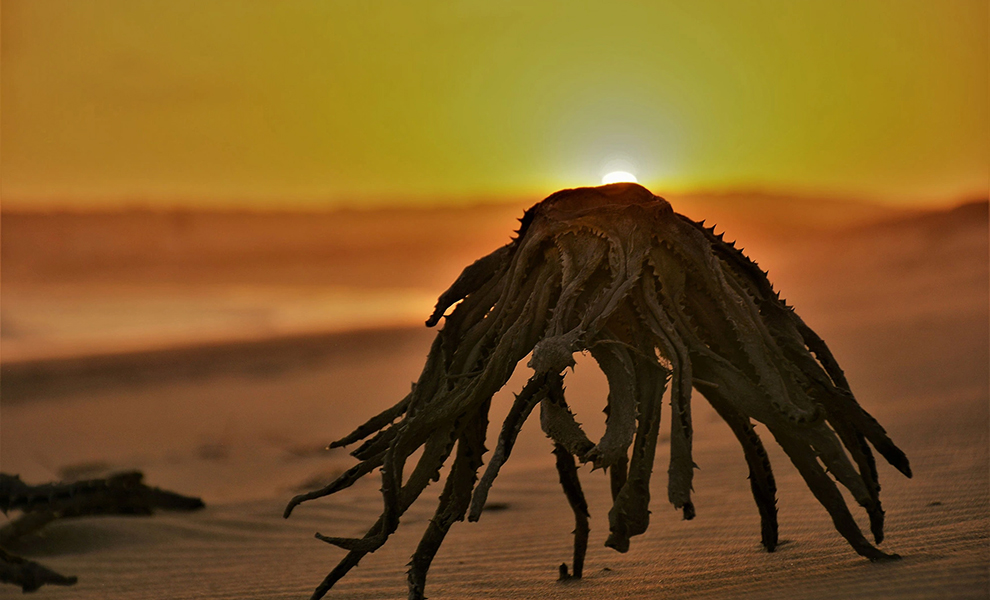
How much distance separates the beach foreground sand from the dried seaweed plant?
69 cm

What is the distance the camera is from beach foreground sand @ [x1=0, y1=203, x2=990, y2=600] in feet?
14.6

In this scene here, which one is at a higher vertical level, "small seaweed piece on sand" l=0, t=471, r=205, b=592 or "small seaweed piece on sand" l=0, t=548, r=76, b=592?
"small seaweed piece on sand" l=0, t=471, r=205, b=592

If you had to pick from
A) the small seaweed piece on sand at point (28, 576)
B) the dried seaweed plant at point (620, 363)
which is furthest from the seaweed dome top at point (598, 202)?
the small seaweed piece on sand at point (28, 576)

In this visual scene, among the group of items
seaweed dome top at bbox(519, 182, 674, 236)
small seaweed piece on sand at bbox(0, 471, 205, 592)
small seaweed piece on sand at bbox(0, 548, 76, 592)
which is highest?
seaweed dome top at bbox(519, 182, 674, 236)

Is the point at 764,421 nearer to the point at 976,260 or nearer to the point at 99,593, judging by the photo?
the point at 99,593

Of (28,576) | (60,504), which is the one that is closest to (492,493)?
(60,504)

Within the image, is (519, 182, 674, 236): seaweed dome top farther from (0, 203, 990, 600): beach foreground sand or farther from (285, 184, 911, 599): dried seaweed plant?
(0, 203, 990, 600): beach foreground sand

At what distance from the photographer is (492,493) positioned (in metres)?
7.95

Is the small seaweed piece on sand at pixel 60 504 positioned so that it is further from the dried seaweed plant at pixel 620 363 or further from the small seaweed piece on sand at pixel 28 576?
the dried seaweed plant at pixel 620 363

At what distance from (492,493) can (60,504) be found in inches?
128

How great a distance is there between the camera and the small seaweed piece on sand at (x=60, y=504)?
4.43 metres

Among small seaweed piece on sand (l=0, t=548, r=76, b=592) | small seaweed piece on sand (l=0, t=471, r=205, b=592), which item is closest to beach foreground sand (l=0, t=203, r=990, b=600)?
small seaweed piece on sand (l=0, t=471, r=205, b=592)

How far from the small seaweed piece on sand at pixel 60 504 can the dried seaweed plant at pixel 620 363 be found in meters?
1.48

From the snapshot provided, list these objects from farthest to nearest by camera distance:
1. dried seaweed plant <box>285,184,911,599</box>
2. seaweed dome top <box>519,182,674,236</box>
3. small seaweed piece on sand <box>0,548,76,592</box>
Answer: small seaweed piece on sand <box>0,548,76,592</box> < seaweed dome top <box>519,182,674,236</box> < dried seaweed plant <box>285,184,911,599</box>
